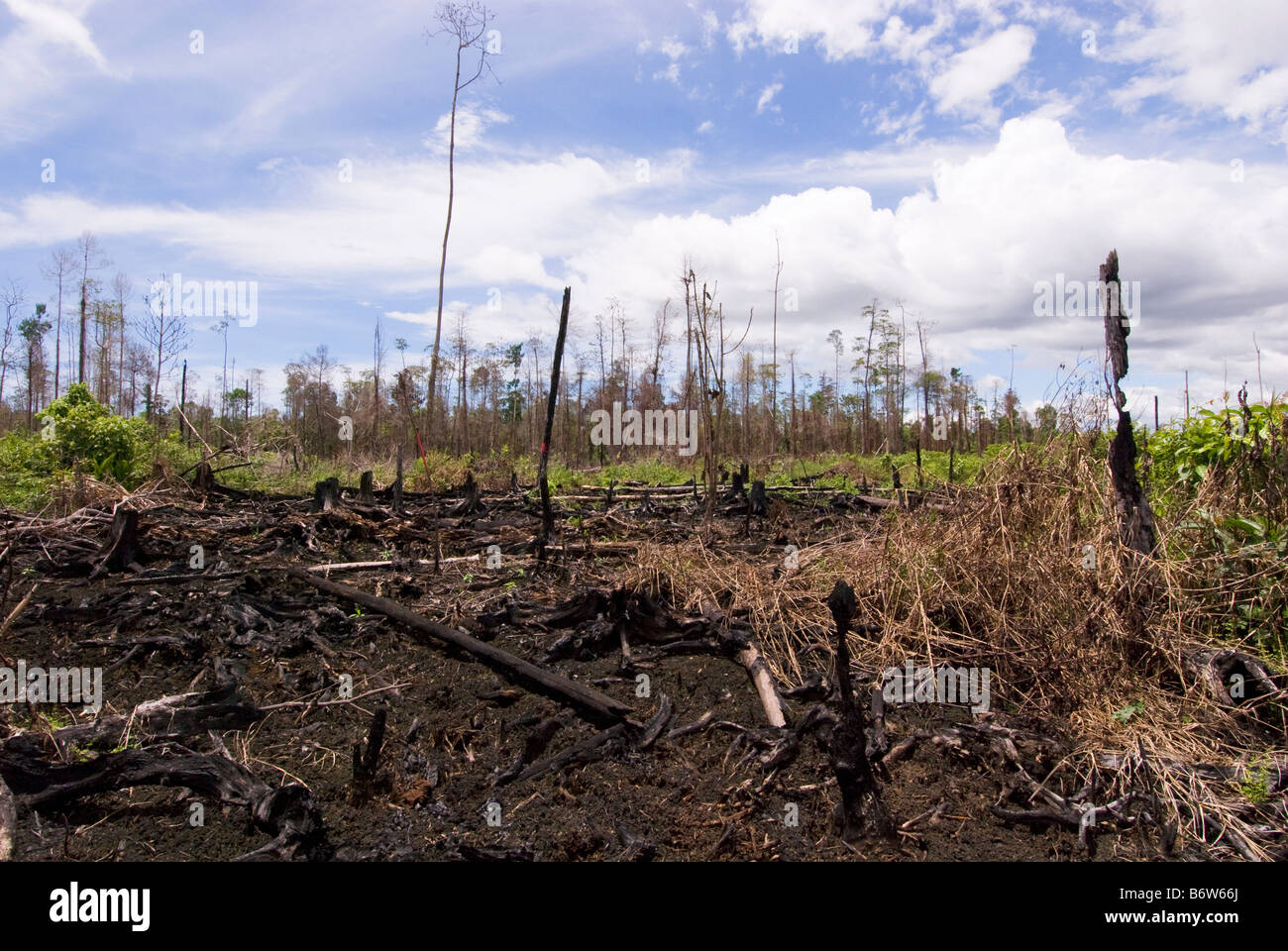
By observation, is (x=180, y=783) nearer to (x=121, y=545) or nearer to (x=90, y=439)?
(x=121, y=545)

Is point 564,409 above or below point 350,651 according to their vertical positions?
above

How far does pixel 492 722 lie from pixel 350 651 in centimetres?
143

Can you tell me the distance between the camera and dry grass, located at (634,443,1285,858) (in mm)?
3721

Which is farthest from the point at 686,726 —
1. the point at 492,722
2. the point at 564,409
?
the point at 564,409

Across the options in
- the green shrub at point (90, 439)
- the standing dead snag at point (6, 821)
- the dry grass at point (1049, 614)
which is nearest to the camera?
the standing dead snag at point (6, 821)

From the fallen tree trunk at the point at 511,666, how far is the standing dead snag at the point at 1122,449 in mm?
3184

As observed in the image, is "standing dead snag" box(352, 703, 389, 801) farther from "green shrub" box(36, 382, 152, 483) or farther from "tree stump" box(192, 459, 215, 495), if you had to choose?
"green shrub" box(36, 382, 152, 483)

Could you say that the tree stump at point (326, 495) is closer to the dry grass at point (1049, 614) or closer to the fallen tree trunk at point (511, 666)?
the fallen tree trunk at point (511, 666)

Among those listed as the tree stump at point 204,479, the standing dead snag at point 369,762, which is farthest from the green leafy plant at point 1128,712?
the tree stump at point 204,479

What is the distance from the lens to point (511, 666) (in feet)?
15.2

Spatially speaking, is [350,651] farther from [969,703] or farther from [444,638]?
[969,703]

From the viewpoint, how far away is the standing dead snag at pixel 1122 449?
4473 millimetres

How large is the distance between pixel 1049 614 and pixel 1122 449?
3.52 feet

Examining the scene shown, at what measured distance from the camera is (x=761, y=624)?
512cm
